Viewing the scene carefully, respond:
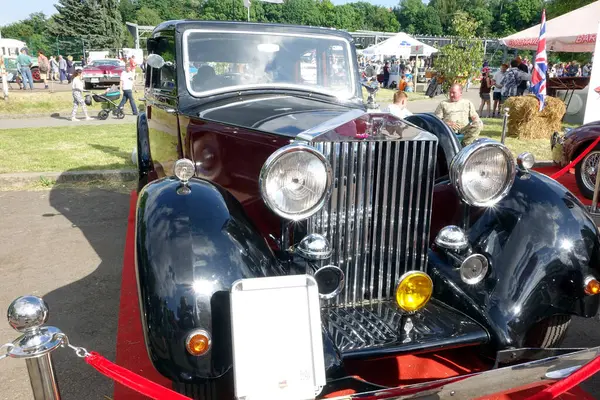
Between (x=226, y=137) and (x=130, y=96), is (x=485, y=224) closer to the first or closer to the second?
(x=226, y=137)

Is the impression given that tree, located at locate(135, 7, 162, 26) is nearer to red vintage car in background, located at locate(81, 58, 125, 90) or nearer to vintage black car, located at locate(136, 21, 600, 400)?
red vintage car in background, located at locate(81, 58, 125, 90)

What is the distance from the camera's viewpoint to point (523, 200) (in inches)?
106

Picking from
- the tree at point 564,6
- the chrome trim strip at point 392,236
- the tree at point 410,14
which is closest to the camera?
the chrome trim strip at point 392,236

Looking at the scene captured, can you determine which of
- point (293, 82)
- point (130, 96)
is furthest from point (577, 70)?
point (293, 82)

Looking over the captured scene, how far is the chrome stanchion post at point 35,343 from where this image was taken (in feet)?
5.35

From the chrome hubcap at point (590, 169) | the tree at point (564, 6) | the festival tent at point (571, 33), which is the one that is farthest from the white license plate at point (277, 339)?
the tree at point (564, 6)

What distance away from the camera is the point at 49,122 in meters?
13.5

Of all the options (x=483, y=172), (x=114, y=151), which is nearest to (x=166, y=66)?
(x=483, y=172)

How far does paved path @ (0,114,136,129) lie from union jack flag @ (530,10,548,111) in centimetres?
1046

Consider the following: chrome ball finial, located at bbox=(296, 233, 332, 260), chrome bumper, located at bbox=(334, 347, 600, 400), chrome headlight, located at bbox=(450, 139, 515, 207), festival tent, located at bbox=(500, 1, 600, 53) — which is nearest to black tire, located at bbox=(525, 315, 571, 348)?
chrome bumper, located at bbox=(334, 347, 600, 400)

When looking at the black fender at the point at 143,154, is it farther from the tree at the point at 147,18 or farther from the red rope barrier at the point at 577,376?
the tree at the point at 147,18

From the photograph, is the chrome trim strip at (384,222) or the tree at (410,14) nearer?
the chrome trim strip at (384,222)

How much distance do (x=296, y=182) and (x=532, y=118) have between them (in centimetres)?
1102

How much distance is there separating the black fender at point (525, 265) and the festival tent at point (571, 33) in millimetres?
12622
